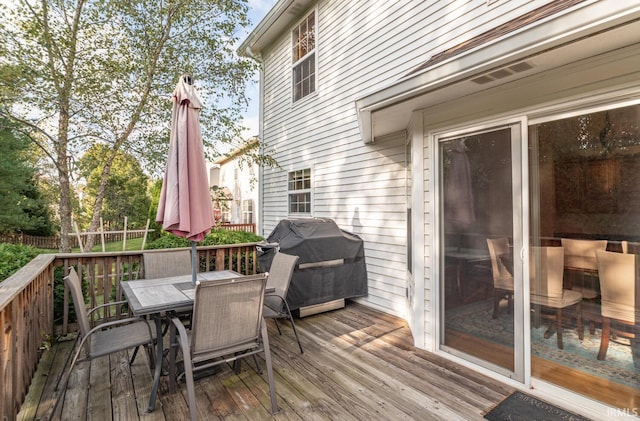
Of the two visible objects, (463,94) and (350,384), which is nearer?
(350,384)

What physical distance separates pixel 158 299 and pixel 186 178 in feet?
3.50

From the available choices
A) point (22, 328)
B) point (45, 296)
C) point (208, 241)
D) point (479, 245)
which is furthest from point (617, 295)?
point (45, 296)

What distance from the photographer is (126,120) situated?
6.49 metres

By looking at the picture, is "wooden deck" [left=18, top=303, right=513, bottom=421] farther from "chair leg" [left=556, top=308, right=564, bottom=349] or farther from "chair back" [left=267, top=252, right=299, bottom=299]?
"chair back" [left=267, top=252, right=299, bottom=299]

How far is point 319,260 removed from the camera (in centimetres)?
448

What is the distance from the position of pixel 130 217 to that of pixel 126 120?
1267 centimetres

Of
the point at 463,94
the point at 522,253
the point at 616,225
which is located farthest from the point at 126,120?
the point at 616,225

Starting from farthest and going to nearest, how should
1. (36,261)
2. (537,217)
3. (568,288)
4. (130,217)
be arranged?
(130,217)
(36,261)
(537,217)
(568,288)

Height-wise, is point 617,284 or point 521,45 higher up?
point 521,45

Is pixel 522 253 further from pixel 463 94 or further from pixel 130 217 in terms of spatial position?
pixel 130 217

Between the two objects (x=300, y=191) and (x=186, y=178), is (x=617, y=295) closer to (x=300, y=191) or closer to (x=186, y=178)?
(x=186, y=178)

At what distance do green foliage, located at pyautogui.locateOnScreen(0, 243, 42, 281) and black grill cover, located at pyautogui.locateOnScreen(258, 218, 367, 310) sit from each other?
281 cm

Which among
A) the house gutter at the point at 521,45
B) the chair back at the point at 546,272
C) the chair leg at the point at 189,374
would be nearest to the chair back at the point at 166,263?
the chair leg at the point at 189,374

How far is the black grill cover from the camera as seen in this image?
4.34 m
